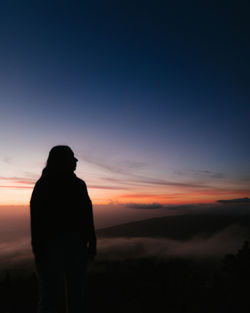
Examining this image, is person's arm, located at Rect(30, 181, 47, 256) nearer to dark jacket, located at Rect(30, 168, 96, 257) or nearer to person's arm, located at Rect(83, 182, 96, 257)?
dark jacket, located at Rect(30, 168, 96, 257)

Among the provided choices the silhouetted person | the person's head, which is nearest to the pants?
the silhouetted person

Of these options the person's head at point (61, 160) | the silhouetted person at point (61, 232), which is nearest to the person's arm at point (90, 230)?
the silhouetted person at point (61, 232)

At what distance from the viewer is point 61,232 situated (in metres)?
2.81

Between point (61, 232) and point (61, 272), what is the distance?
1.66ft

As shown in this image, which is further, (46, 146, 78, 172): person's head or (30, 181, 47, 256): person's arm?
(46, 146, 78, 172): person's head

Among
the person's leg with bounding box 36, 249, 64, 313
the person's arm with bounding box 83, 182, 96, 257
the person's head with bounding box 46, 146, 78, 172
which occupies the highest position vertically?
the person's head with bounding box 46, 146, 78, 172

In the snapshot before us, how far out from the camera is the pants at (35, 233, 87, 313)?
2.71 m

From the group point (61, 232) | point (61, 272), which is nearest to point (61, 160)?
point (61, 232)

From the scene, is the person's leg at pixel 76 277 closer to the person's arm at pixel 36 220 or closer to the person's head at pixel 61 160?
the person's arm at pixel 36 220

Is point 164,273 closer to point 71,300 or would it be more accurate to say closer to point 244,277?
point 244,277

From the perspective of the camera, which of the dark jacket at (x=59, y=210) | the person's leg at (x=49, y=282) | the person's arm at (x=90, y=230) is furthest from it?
the person's arm at (x=90, y=230)

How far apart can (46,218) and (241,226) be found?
22868 cm

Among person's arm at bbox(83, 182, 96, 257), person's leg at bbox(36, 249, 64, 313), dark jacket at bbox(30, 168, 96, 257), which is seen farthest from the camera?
person's arm at bbox(83, 182, 96, 257)

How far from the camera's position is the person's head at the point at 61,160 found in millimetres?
3096
